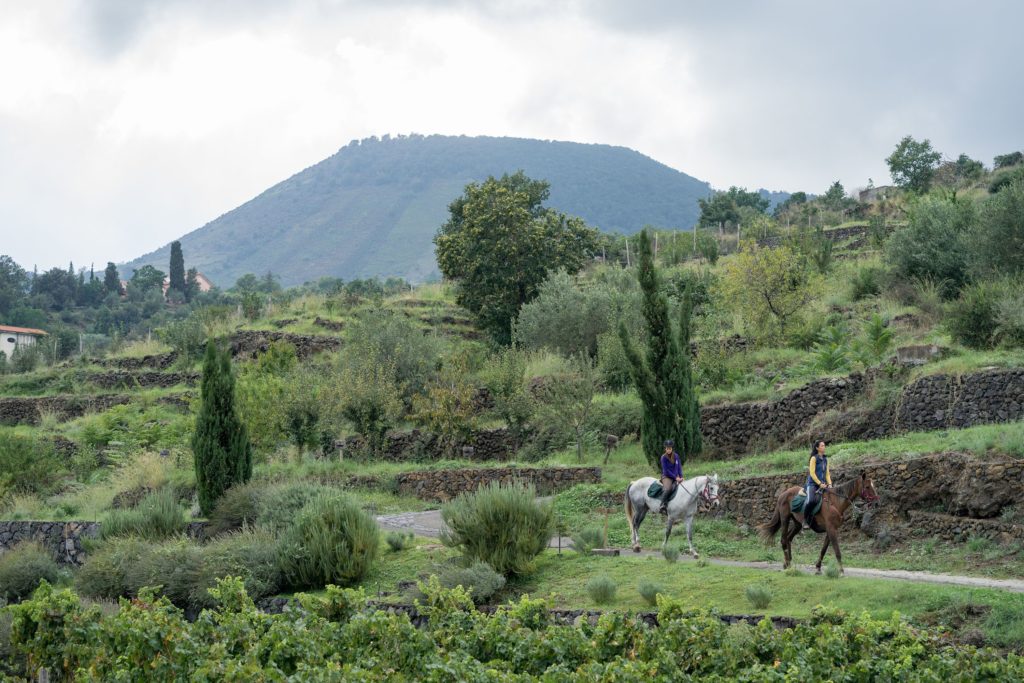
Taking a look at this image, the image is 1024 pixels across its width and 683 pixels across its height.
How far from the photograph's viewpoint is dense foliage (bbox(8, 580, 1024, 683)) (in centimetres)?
1203

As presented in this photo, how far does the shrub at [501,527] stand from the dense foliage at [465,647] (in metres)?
4.25

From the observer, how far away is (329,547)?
21.9 meters

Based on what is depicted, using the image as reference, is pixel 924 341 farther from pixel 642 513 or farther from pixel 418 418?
pixel 418 418

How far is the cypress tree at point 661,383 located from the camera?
27203 mm

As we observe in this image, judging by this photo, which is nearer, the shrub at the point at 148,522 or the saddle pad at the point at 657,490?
the saddle pad at the point at 657,490

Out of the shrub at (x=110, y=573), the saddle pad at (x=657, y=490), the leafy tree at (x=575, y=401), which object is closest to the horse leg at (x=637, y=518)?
the saddle pad at (x=657, y=490)

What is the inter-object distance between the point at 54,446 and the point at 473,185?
22.4 meters

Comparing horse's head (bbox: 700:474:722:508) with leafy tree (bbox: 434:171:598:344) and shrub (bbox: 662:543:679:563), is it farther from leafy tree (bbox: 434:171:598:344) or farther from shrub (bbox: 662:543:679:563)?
leafy tree (bbox: 434:171:598:344)

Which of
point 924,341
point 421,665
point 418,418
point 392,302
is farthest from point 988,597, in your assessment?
point 392,302

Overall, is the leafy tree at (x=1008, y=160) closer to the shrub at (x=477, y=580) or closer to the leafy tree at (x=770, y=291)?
the leafy tree at (x=770, y=291)

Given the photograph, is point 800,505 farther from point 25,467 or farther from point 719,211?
point 719,211

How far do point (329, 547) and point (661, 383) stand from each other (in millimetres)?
9468

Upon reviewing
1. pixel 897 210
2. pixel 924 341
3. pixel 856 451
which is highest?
pixel 897 210

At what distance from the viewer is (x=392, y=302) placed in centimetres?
5862
